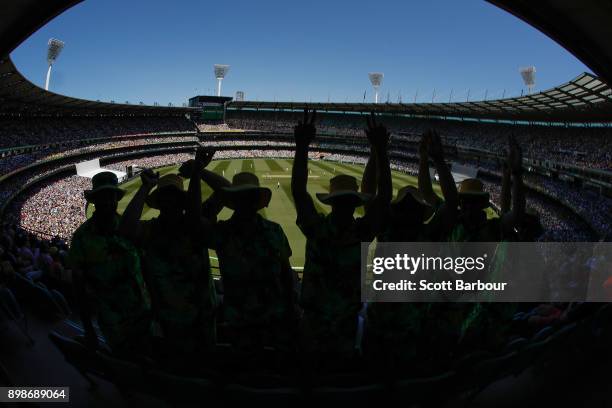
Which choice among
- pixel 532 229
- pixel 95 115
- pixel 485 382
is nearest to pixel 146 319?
pixel 485 382

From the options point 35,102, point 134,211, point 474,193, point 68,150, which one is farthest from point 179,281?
point 68,150

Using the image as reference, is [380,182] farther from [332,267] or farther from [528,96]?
[528,96]

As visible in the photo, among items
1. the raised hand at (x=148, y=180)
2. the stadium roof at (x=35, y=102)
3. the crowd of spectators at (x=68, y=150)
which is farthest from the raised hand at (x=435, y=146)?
the crowd of spectators at (x=68, y=150)

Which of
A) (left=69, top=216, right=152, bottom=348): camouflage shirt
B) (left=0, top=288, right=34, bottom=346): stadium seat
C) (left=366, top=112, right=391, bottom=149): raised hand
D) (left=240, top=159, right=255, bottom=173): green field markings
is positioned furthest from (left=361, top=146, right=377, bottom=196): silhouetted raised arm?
(left=240, top=159, right=255, bottom=173): green field markings

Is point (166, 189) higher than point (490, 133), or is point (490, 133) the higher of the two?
point (490, 133)

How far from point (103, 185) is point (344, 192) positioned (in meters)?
2.10

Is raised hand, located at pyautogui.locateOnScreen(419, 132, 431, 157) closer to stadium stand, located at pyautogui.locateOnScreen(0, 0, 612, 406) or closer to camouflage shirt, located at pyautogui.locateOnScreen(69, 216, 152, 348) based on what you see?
stadium stand, located at pyautogui.locateOnScreen(0, 0, 612, 406)

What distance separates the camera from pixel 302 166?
112 inches

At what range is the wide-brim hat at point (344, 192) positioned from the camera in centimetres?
282

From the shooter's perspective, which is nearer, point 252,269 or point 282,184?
point 252,269

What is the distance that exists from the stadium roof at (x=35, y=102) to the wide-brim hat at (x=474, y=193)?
1785 centimetres

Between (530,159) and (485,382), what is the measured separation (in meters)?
49.4

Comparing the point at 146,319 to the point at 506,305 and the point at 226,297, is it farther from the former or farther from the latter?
the point at 506,305

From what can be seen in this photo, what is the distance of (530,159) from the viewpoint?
4488cm
